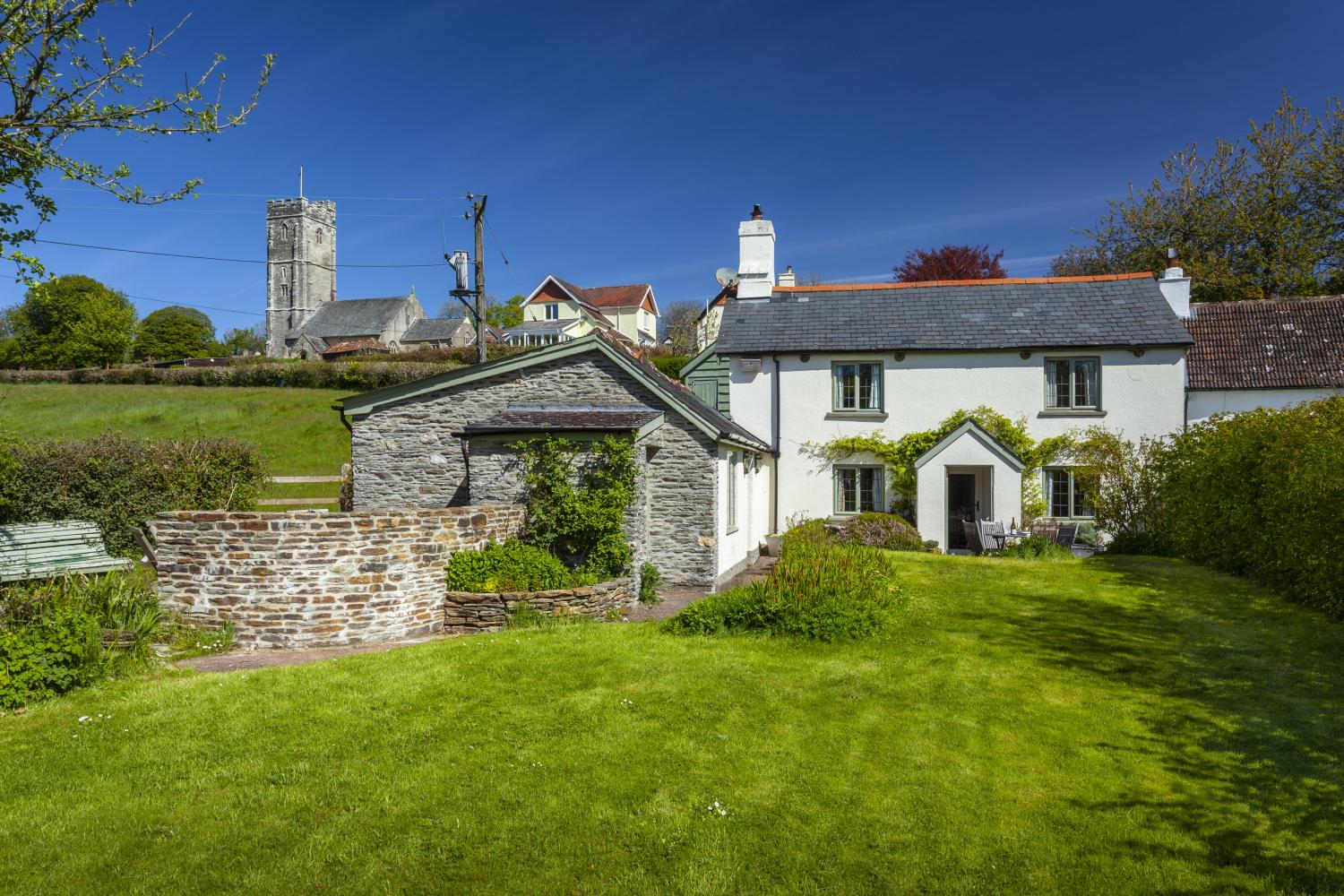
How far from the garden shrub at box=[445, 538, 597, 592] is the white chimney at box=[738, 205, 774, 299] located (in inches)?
536

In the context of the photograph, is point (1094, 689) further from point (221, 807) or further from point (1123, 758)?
point (221, 807)

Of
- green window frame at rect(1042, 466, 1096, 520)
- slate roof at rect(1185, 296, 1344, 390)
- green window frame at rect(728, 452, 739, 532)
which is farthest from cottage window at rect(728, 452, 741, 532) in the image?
slate roof at rect(1185, 296, 1344, 390)

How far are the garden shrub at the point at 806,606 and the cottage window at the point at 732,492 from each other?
467 cm

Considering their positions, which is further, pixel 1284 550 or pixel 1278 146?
pixel 1278 146

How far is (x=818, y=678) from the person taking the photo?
8516mm

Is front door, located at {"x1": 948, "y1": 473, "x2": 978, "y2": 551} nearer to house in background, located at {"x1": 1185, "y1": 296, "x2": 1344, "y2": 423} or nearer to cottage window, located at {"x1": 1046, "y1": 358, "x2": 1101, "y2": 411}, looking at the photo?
cottage window, located at {"x1": 1046, "y1": 358, "x2": 1101, "y2": 411}

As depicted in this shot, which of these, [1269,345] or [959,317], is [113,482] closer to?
Result: [959,317]

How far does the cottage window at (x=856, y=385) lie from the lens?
2144cm

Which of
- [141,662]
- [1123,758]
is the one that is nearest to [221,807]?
[141,662]

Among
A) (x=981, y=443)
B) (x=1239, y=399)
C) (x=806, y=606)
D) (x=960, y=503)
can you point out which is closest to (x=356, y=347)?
(x=960, y=503)

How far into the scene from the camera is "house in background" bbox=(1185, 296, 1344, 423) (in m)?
21.1

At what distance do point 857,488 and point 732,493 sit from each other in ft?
20.0

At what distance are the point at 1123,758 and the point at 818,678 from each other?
3.04 metres

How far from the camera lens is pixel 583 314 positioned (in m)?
67.5
